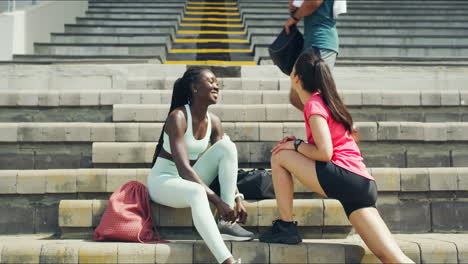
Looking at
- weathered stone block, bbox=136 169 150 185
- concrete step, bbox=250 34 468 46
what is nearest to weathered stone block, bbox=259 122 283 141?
weathered stone block, bbox=136 169 150 185

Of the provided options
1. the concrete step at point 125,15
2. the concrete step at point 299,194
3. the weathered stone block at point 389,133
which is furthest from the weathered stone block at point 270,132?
the concrete step at point 125,15

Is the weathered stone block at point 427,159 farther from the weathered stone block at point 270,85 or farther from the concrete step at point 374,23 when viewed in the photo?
the concrete step at point 374,23

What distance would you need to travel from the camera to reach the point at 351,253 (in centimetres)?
326

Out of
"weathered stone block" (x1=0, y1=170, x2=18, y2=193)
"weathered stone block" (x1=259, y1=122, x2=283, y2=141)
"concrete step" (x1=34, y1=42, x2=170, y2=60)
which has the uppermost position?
"concrete step" (x1=34, y1=42, x2=170, y2=60)

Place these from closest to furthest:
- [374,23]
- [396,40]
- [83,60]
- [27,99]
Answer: [27,99] < [83,60] < [396,40] < [374,23]

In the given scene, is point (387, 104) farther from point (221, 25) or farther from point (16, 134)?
point (221, 25)

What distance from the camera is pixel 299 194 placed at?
3939 mm

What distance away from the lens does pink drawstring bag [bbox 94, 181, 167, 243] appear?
3.28 metres

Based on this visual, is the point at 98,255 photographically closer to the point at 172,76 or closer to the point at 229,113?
the point at 229,113

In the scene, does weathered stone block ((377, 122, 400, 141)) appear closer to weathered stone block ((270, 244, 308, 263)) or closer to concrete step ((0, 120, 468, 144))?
concrete step ((0, 120, 468, 144))

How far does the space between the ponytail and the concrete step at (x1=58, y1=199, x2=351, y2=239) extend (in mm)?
644

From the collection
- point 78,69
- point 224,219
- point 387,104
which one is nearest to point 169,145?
point 224,219

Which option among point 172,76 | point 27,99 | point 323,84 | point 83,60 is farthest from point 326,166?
point 83,60

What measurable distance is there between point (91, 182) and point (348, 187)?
1951 millimetres
